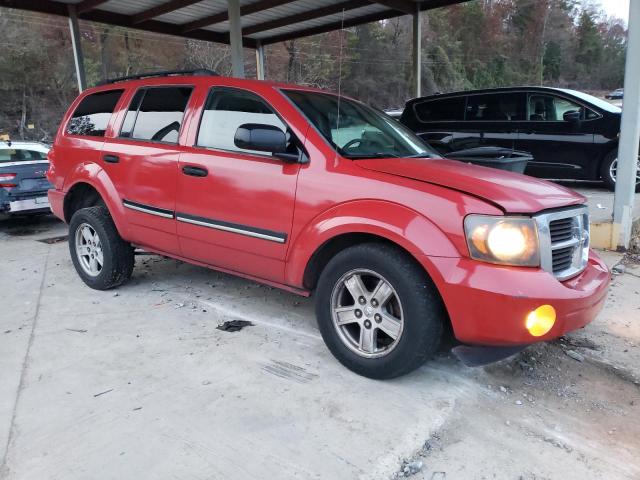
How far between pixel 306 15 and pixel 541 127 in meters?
5.88

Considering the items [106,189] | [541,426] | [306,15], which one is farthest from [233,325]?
[306,15]

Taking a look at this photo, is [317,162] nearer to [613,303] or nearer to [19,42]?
[613,303]

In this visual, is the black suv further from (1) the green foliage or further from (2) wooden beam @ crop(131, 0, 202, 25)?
(1) the green foliage

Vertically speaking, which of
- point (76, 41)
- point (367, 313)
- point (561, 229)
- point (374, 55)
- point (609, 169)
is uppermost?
point (374, 55)

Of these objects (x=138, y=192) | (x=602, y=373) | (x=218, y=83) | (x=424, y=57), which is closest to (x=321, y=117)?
(x=218, y=83)

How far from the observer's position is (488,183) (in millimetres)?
2742

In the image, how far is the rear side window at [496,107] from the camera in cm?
795

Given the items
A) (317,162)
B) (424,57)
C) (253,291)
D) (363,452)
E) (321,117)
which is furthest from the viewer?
(424,57)

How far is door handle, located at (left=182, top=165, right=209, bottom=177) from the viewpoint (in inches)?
139

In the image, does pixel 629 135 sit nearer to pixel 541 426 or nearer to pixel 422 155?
pixel 422 155

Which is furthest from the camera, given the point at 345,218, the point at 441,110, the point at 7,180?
the point at 441,110

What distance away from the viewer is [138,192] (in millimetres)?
4031

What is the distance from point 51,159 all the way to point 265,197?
2903mm

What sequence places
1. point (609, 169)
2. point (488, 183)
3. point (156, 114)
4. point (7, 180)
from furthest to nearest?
point (609, 169) < point (7, 180) < point (156, 114) < point (488, 183)
